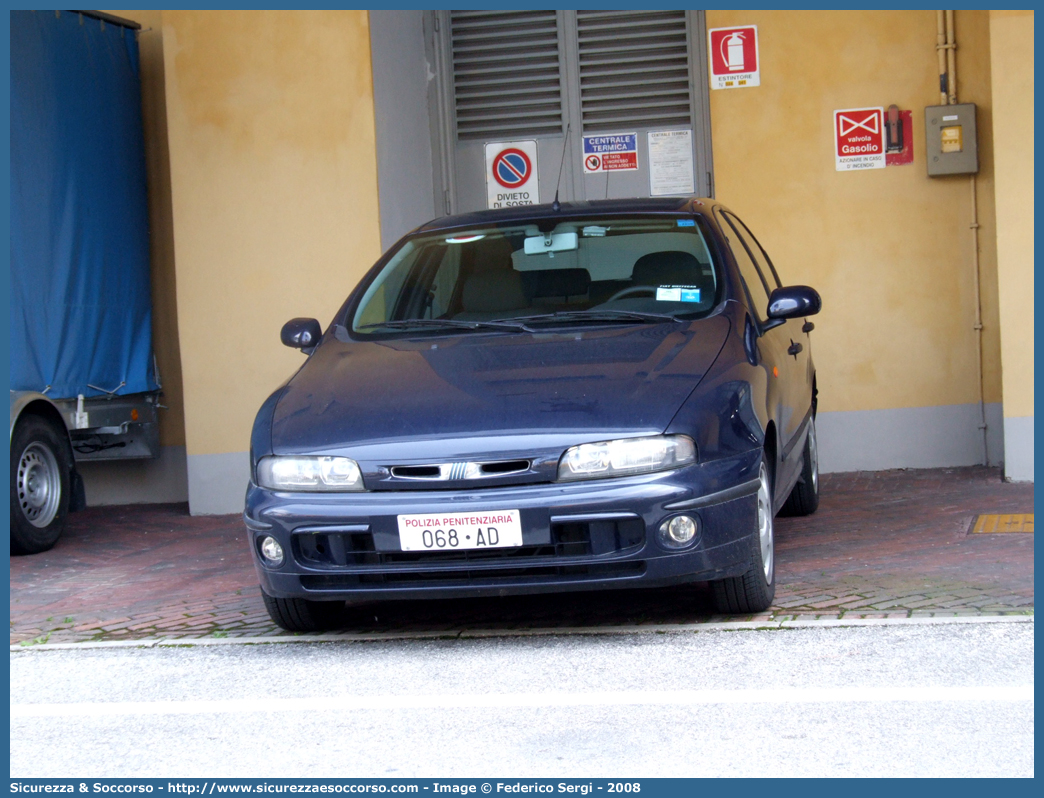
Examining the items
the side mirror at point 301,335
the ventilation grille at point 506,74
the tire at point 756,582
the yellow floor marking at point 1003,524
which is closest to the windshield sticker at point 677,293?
the tire at point 756,582

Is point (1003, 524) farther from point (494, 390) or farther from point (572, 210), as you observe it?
point (494, 390)

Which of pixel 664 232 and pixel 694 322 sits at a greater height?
pixel 664 232

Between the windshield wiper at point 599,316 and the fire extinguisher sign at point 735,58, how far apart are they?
4.25 meters

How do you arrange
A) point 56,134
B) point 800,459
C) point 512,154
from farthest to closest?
point 512,154, point 56,134, point 800,459

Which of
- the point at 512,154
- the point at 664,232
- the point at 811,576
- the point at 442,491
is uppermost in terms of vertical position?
the point at 512,154

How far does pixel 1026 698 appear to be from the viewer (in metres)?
3.60

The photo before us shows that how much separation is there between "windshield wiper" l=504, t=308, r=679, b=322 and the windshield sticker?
0.14m

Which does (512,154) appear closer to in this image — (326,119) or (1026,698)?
(326,119)

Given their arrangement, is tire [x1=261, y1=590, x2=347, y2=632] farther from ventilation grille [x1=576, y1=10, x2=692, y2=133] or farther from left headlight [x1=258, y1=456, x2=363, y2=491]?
ventilation grille [x1=576, y1=10, x2=692, y2=133]

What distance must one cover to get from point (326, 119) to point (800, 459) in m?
4.08

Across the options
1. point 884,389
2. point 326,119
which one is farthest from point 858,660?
point 326,119

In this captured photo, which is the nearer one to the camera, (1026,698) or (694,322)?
(1026,698)

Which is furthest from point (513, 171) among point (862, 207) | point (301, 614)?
point (301, 614)

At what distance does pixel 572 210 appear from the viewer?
5.96 m
